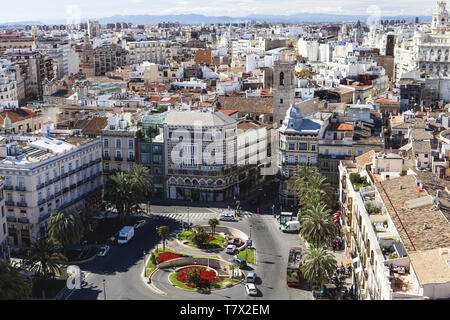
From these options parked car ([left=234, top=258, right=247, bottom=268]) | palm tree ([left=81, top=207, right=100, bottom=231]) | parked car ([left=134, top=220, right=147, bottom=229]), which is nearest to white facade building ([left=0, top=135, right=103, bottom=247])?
palm tree ([left=81, top=207, right=100, bottom=231])

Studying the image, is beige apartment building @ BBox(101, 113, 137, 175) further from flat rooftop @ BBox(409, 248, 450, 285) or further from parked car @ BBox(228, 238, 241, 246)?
flat rooftop @ BBox(409, 248, 450, 285)

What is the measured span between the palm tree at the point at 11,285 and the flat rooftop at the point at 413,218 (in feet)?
79.8

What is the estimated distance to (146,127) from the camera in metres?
73.8

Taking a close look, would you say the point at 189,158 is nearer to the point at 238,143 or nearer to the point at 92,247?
the point at 238,143

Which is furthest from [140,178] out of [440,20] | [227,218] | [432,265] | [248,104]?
[440,20]

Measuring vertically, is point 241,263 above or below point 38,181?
below

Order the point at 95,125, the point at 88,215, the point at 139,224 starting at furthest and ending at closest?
1. the point at 95,125
2. the point at 139,224
3. the point at 88,215

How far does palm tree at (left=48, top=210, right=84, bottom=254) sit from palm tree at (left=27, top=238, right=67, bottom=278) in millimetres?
4844

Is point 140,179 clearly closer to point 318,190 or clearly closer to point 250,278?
point 318,190

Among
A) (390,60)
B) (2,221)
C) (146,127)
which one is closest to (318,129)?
(146,127)

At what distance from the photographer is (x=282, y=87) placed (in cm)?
8562

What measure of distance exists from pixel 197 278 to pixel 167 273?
3.84 meters
